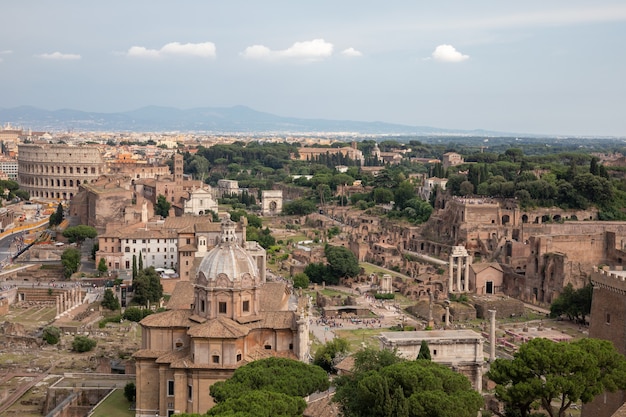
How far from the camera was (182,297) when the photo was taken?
4000cm

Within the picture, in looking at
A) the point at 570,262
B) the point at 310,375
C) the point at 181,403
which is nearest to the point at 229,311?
the point at 181,403

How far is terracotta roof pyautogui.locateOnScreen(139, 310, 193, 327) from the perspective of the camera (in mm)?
35281

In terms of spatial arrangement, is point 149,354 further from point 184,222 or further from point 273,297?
point 184,222

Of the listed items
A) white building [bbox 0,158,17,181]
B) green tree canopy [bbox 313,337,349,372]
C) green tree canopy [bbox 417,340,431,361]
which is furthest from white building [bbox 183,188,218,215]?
white building [bbox 0,158,17,181]

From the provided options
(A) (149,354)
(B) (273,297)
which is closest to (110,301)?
(B) (273,297)

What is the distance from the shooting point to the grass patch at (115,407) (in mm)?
35000

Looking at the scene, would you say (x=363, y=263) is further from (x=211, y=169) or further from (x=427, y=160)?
(x=427, y=160)

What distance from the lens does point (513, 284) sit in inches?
2569

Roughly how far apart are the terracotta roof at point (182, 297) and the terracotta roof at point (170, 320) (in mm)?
3396

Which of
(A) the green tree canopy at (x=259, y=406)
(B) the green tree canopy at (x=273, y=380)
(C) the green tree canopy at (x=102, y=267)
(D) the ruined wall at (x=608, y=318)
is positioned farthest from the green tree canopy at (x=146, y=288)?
(D) the ruined wall at (x=608, y=318)

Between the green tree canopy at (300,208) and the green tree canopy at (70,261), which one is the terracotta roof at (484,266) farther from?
the green tree canopy at (300,208)

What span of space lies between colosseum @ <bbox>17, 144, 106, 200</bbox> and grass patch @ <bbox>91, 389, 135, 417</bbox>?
2682 inches

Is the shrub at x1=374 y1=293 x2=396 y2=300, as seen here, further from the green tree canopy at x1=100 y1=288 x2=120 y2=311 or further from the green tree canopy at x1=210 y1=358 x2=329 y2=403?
the green tree canopy at x1=210 y1=358 x2=329 y2=403

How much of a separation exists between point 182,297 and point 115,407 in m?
6.53
